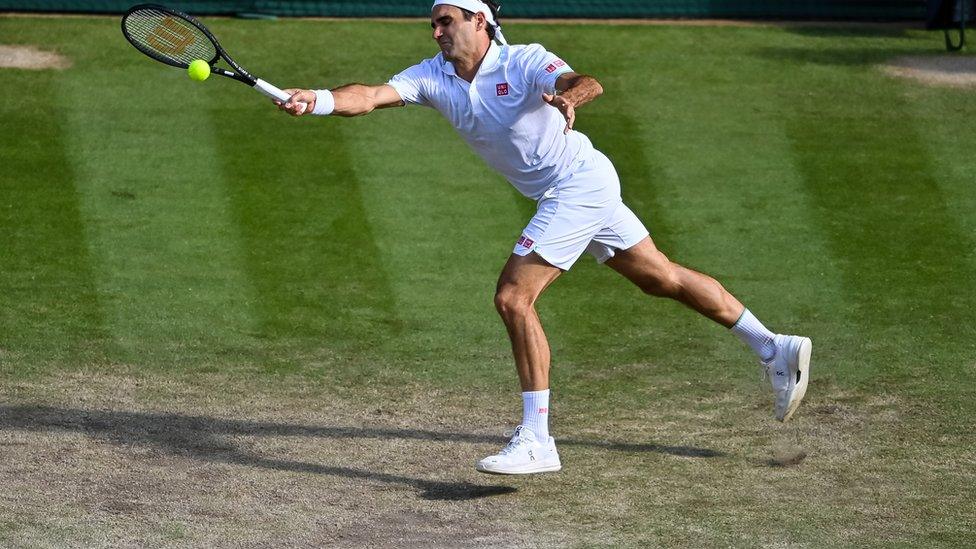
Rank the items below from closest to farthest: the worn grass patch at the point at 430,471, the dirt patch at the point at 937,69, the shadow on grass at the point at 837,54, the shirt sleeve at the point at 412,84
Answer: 1. the worn grass patch at the point at 430,471
2. the shirt sleeve at the point at 412,84
3. the dirt patch at the point at 937,69
4. the shadow on grass at the point at 837,54

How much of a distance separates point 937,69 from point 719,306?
743cm

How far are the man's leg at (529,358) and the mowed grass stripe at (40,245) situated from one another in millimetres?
2721

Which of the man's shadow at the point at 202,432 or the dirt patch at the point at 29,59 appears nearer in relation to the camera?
the man's shadow at the point at 202,432

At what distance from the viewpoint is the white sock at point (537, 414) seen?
22.5 feet

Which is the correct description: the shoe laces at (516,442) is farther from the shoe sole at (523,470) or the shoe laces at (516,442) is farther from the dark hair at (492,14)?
the dark hair at (492,14)

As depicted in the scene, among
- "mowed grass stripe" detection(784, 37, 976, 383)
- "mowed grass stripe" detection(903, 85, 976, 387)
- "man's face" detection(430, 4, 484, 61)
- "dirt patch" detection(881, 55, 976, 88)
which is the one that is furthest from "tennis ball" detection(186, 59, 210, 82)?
"dirt patch" detection(881, 55, 976, 88)

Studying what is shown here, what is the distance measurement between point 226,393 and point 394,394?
86 cm

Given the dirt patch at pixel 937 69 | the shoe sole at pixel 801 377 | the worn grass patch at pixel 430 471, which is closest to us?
the worn grass patch at pixel 430 471

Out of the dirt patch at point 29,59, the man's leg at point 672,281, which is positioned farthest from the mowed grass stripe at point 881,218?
the dirt patch at point 29,59

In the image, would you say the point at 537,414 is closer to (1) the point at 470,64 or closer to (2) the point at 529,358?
(2) the point at 529,358

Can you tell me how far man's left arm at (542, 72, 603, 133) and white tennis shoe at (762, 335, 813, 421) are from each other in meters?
1.64

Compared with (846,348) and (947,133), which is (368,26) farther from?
(846,348)

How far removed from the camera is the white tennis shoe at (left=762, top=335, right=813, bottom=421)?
7.32 metres

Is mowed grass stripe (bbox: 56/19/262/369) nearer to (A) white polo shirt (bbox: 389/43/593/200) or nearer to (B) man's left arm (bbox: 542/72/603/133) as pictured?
(A) white polo shirt (bbox: 389/43/593/200)
